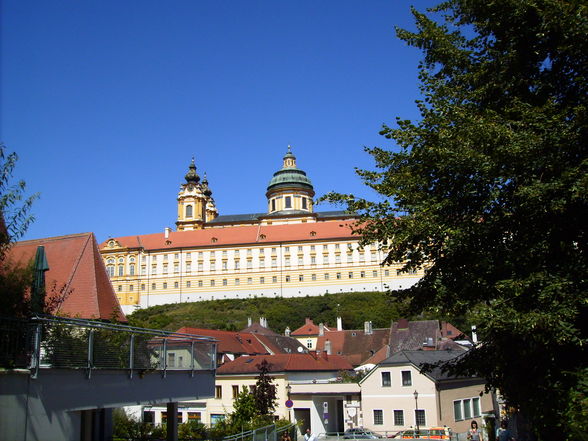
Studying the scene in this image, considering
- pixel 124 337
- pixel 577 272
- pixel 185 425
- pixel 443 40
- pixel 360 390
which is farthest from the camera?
pixel 360 390

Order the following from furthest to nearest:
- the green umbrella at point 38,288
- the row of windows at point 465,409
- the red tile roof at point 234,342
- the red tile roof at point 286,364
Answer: the red tile roof at point 234,342 → the red tile roof at point 286,364 → the row of windows at point 465,409 → the green umbrella at point 38,288

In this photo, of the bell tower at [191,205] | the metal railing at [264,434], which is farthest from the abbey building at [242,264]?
the metal railing at [264,434]

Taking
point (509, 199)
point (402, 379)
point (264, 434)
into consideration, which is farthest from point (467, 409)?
point (509, 199)

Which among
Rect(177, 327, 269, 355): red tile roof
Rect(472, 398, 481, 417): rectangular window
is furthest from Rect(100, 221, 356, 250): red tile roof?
Rect(472, 398, 481, 417): rectangular window

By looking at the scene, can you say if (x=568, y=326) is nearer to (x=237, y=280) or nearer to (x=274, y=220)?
(x=237, y=280)

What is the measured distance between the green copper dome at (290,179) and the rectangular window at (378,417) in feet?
301

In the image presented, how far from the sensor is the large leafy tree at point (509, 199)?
11672mm

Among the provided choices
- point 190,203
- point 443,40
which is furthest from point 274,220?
point 443,40

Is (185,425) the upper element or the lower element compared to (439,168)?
lower

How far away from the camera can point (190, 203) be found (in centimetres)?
12900

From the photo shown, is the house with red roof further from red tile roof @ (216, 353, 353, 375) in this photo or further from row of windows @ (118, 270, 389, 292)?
row of windows @ (118, 270, 389, 292)

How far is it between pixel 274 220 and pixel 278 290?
20421mm

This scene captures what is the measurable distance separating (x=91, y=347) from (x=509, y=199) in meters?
8.51

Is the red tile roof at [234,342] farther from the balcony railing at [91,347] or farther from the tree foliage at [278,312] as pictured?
the balcony railing at [91,347]
